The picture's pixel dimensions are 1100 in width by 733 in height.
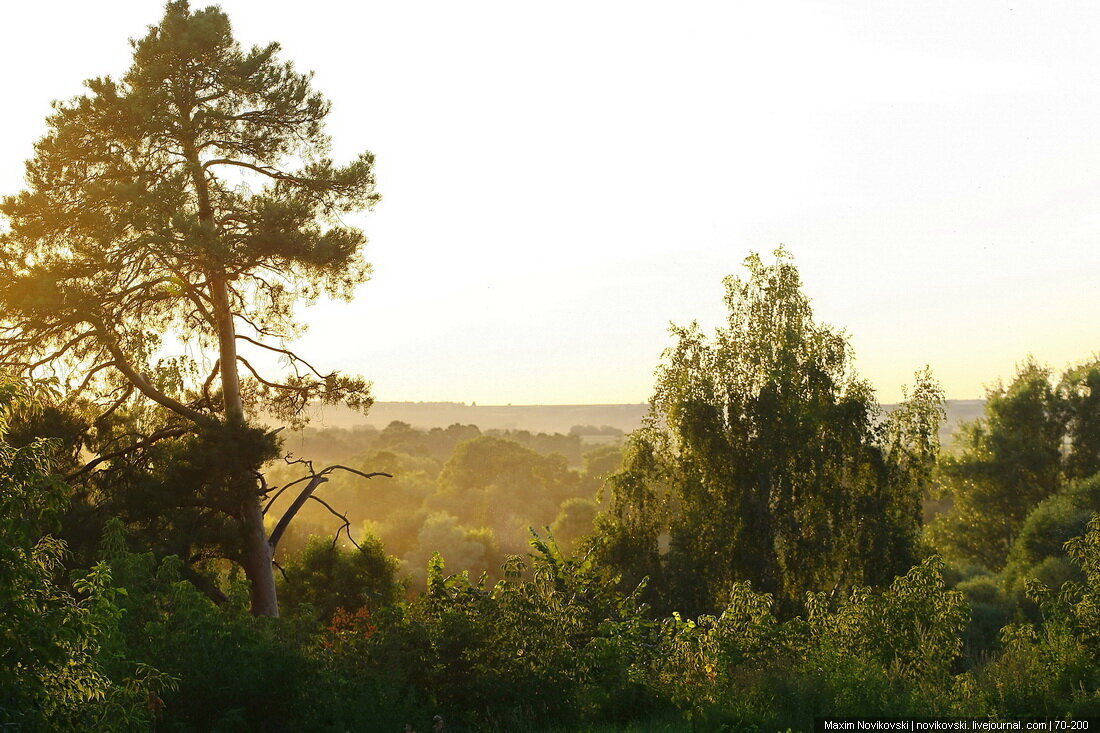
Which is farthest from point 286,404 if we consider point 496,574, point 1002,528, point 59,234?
point 1002,528

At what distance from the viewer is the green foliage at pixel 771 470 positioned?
79.6 ft

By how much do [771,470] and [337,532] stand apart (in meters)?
11.5

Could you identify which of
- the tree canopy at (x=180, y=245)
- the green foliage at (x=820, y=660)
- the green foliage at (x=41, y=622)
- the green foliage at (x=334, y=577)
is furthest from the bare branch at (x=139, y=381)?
the green foliage at (x=41, y=622)

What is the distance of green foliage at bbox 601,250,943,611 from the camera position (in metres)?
24.2

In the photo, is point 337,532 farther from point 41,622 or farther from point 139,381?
point 41,622

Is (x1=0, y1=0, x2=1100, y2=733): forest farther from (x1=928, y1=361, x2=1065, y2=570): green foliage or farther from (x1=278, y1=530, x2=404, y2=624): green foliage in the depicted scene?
(x1=928, y1=361, x2=1065, y2=570): green foliage

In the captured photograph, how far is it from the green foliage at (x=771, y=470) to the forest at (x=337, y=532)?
3.1 inches

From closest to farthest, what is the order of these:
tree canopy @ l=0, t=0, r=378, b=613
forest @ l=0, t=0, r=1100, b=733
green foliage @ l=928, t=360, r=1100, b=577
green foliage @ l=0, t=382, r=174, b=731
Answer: green foliage @ l=0, t=382, r=174, b=731 < forest @ l=0, t=0, r=1100, b=733 < tree canopy @ l=0, t=0, r=378, b=613 < green foliage @ l=928, t=360, r=1100, b=577

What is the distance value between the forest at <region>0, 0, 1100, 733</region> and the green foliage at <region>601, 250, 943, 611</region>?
8 cm

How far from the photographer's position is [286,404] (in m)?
21.2

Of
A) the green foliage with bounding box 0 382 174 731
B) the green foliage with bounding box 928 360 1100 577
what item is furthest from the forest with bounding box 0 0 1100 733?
the green foliage with bounding box 928 360 1100 577

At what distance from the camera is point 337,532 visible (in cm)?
2169

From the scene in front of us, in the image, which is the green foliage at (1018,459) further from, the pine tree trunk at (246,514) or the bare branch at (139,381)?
the bare branch at (139,381)

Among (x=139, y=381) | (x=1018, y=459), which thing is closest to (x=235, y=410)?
(x=139, y=381)
